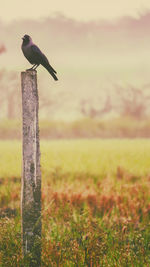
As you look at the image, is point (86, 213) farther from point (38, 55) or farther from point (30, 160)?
point (38, 55)

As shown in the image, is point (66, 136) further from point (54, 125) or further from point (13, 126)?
point (13, 126)

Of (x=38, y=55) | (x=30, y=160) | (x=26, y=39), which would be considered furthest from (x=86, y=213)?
(x=26, y=39)

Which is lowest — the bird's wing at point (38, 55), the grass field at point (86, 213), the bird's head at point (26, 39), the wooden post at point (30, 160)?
the grass field at point (86, 213)

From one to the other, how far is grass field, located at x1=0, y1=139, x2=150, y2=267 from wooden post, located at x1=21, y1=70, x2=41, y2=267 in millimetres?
147

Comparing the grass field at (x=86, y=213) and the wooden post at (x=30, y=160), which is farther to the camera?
the grass field at (x=86, y=213)

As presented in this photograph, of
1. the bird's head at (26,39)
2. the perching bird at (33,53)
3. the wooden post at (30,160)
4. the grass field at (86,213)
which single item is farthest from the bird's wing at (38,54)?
the grass field at (86,213)

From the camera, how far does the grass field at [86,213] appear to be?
3.95 metres

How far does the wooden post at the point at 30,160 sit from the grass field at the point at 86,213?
147mm

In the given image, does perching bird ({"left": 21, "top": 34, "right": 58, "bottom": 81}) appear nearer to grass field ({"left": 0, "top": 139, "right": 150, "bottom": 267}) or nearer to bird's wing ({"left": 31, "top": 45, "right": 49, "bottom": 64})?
bird's wing ({"left": 31, "top": 45, "right": 49, "bottom": 64})

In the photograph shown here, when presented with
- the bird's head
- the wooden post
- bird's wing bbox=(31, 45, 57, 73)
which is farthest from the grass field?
the bird's head

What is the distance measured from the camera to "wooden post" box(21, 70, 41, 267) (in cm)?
369

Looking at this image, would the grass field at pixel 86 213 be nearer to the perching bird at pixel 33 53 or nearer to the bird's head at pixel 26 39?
the perching bird at pixel 33 53

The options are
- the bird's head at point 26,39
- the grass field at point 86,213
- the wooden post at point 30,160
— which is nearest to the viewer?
the wooden post at point 30,160

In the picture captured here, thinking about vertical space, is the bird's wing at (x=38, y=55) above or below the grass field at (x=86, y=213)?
above
